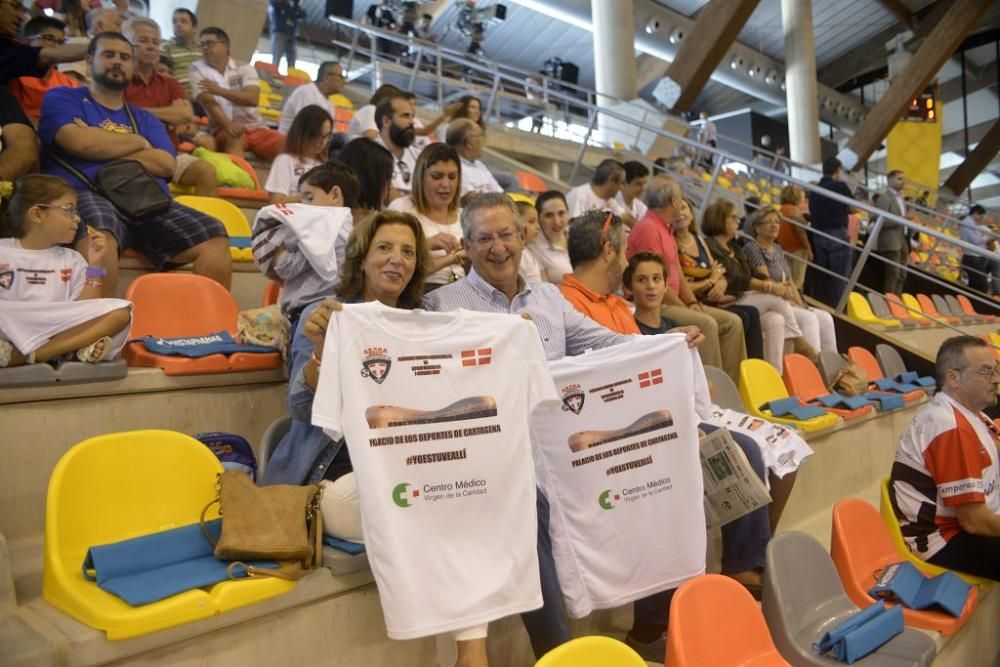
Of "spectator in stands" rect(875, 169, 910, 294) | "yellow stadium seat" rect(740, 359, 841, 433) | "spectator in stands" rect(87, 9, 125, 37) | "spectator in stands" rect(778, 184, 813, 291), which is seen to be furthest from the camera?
"spectator in stands" rect(875, 169, 910, 294)

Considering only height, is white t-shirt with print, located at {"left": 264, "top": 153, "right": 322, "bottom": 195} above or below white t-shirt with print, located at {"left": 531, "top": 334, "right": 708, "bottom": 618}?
above

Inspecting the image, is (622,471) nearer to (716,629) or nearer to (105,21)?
(716,629)

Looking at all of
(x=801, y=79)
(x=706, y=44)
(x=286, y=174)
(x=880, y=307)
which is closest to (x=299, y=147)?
(x=286, y=174)

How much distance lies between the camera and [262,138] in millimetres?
5547

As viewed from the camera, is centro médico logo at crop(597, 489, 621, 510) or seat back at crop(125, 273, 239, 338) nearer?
Result: centro médico logo at crop(597, 489, 621, 510)

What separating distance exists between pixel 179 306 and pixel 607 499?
187cm

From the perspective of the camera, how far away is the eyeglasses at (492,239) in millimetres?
2549

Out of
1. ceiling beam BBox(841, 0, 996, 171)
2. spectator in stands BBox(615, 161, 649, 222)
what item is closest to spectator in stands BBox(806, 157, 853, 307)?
spectator in stands BBox(615, 161, 649, 222)

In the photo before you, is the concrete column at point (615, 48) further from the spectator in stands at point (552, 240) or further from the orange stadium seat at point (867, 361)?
the spectator in stands at point (552, 240)

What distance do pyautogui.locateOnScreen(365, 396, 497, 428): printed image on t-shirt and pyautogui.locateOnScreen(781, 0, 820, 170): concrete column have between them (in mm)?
15303

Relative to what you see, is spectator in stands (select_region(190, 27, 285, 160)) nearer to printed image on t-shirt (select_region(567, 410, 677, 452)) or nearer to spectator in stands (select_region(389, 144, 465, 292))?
spectator in stands (select_region(389, 144, 465, 292))

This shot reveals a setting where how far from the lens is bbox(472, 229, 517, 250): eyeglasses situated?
255 cm

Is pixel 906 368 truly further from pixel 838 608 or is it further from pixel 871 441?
pixel 838 608

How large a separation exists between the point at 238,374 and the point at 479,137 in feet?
8.22
